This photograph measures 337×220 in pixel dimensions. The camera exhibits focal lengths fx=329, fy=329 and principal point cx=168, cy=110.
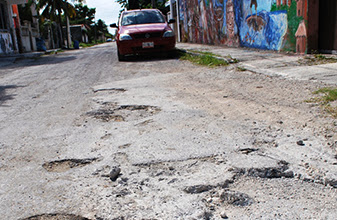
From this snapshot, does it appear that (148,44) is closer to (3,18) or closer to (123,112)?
(123,112)

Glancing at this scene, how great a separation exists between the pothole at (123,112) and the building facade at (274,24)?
4.46m

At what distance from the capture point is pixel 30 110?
11.8ft

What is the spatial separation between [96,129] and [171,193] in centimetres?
130

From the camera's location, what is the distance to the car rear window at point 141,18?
9555 millimetres

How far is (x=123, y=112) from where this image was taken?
3289 millimetres

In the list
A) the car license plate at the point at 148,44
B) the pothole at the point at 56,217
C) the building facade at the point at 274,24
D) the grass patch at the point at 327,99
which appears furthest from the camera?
the car license plate at the point at 148,44

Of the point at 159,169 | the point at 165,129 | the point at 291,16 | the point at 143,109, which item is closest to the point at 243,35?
the point at 291,16

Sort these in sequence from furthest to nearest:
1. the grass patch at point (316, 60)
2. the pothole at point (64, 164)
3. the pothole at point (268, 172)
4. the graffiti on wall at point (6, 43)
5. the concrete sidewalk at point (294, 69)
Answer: the graffiti on wall at point (6, 43)
the grass patch at point (316, 60)
the concrete sidewalk at point (294, 69)
the pothole at point (64, 164)
the pothole at point (268, 172)

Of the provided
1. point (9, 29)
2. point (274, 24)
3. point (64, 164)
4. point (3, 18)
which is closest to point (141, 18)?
point (274, 24)

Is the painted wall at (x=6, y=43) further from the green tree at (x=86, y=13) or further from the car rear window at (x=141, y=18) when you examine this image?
the green tree at (x=86, y=13)

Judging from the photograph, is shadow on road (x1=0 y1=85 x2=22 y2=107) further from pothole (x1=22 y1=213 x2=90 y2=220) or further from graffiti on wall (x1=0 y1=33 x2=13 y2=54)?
graffiti on wall (x1=0 y1=33 x2=13 y2=54)

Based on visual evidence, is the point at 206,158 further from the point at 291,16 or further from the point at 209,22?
the point at 209,22

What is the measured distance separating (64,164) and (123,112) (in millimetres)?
1280

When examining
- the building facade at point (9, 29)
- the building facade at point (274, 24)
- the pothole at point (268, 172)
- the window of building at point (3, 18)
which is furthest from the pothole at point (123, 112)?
the window of building at point (3, 18)
